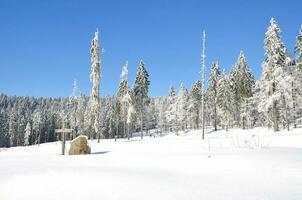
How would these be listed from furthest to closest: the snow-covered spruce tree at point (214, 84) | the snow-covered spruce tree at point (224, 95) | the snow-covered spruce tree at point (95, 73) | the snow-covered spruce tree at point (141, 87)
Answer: the snow-covered spruce tree at point (214, 84) → the snow-covered spruce tree at point (224, 95) → the snow-covered spruce tree at point (141, 87) → the snow-covered spruce tree at point (95, 73)

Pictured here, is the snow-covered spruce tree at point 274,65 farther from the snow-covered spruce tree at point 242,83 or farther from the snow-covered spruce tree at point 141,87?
the snow-covered spruce tree at point 141,87

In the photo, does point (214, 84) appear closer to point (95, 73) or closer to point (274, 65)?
point (274, 65)

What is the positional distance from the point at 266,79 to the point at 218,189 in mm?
46565

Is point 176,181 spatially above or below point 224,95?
below

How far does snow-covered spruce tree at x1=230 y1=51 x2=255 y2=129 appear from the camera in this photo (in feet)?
231

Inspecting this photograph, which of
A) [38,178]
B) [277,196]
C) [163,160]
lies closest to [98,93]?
[163,160]

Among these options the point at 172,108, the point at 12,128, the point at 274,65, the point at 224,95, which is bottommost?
the point at 12,128

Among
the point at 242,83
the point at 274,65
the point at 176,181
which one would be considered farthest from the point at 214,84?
the point at 176,181

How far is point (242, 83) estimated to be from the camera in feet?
232

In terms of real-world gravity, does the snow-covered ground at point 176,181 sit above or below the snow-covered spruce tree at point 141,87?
below

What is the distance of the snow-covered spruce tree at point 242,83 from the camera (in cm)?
7050

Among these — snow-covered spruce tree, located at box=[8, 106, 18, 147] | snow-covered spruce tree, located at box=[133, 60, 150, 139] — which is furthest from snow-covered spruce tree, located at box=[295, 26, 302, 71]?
snow-covered spruce tree, located at box=[8, 106, 18, 147]

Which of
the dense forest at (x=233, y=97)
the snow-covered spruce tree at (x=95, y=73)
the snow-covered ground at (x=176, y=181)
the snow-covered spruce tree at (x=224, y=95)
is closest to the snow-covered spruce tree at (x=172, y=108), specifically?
the dense forest at (x=233, y=97)

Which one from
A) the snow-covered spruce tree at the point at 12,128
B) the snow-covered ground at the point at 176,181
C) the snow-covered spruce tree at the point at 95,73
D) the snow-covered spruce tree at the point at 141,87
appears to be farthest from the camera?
the snow-covered spruce tree at the point at 12,128
